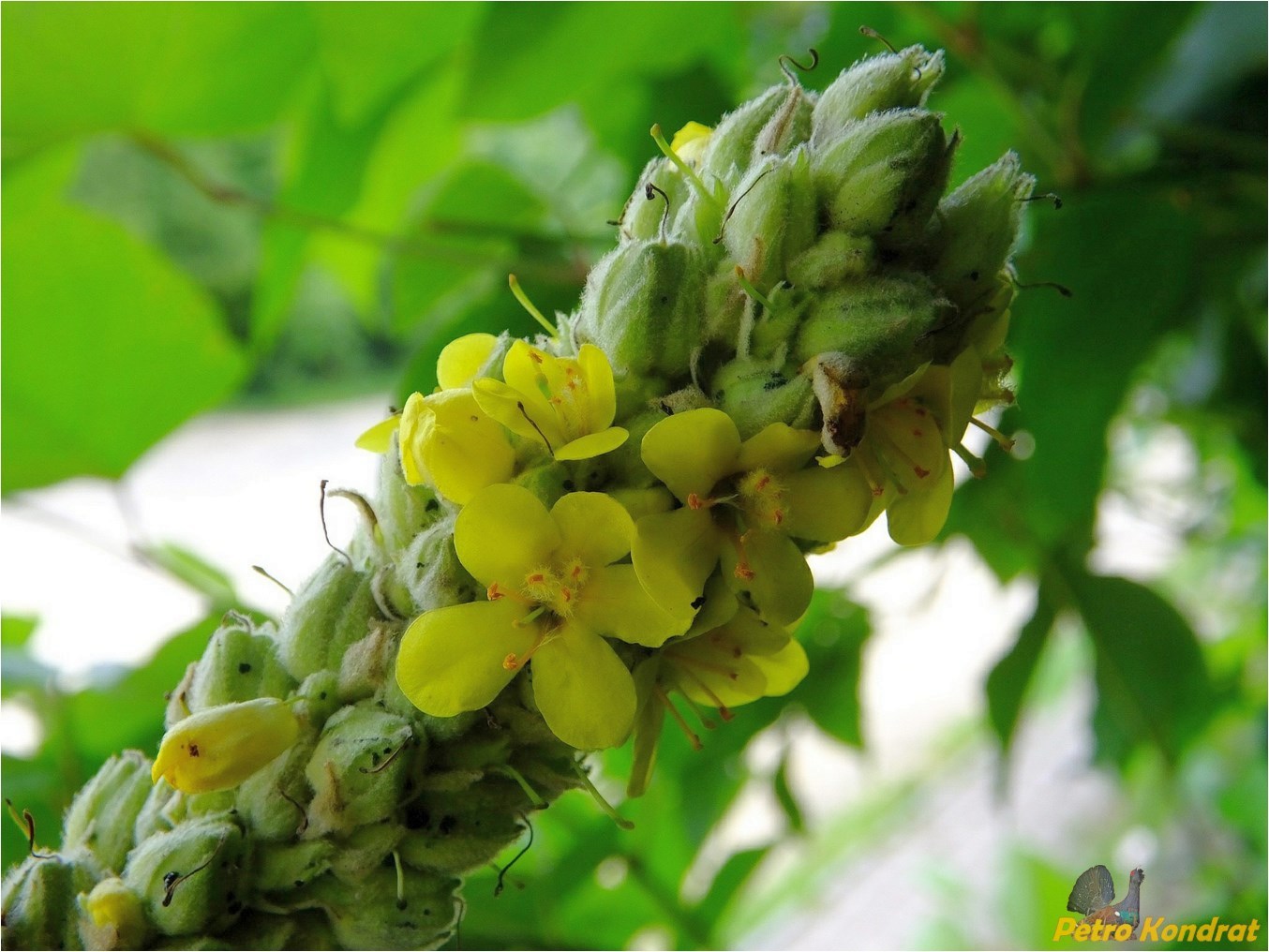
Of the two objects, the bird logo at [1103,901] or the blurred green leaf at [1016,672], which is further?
the blurred green leaf at [1016,672]

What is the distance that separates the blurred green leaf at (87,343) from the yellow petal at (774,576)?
499 millimetres

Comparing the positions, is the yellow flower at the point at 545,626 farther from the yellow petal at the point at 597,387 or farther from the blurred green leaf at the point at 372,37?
the blurred green leaf at the point at 372,37

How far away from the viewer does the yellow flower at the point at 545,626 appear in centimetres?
29

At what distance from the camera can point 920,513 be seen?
0.33 metres

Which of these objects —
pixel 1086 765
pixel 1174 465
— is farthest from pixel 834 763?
pixel 1086 765

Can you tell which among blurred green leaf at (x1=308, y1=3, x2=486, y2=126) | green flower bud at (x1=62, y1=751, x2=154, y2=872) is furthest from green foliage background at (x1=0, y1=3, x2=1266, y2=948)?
green flower bud at (x1=62, y1=751, x2=154, y2=872)

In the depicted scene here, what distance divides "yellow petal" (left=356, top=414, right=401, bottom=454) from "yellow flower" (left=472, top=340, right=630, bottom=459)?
2.3 inches

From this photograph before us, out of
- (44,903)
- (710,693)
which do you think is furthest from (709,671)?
(44,903)

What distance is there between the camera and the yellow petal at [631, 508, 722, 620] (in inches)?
10.9

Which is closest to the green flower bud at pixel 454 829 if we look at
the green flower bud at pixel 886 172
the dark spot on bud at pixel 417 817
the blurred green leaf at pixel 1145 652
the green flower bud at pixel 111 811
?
the dark spot on bud at pixel 417 817

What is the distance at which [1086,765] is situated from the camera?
39.1 inches

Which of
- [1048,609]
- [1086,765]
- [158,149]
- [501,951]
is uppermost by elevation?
[158,149]

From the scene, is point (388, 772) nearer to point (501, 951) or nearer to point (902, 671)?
point (501, 951)

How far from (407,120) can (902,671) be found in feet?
6.34
